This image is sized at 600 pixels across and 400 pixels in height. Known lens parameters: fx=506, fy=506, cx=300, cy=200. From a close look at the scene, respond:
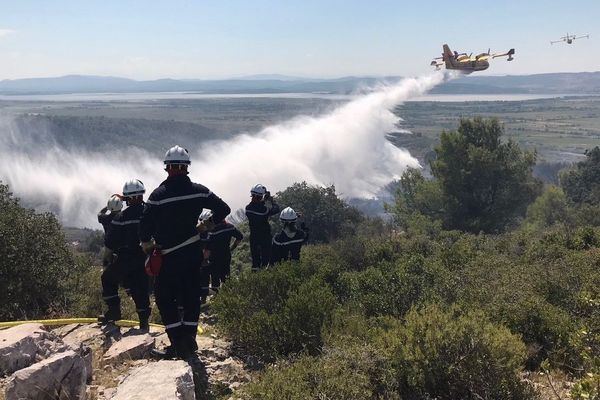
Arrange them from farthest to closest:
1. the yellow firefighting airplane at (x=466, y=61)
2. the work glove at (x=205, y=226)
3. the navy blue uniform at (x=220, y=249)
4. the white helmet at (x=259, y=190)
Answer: the yellow firefighting airplane at (x=466, y=61)
the white helmet at (x=259, y=190)
the navy blue uniform at (x=220, y=249)
the work glove at (x=205, y=226)

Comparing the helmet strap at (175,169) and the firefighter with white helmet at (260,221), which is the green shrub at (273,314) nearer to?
the helmet strap at (175,169)

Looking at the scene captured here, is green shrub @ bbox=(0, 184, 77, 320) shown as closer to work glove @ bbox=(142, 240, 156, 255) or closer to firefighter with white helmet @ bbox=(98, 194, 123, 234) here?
firefighter with white helmet @ bbox=(98, 194, 123, 234)

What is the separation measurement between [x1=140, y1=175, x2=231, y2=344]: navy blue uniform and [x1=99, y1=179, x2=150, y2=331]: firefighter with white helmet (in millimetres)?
1391

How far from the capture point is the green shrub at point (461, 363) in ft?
14.8

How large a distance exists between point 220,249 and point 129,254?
116 inches

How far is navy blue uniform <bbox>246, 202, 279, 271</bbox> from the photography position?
34.0ft

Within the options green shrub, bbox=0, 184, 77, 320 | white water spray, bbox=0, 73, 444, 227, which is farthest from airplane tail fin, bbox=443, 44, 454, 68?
white water spray, bbox=0, 73, 444, 227

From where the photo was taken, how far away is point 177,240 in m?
5.73

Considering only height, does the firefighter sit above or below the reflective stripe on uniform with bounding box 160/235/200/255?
below

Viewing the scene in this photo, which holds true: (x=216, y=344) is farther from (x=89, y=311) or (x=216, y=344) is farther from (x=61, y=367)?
(x=89, y=311)

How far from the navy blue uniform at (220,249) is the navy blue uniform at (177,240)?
12.6 ft

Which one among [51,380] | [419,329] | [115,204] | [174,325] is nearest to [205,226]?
[174,325]

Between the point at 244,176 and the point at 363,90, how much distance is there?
44.9 metres

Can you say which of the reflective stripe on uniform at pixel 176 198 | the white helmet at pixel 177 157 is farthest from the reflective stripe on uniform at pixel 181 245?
the white helmet at pixel 177 157
